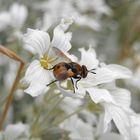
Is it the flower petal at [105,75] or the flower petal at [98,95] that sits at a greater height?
the flower petal at [105,75]

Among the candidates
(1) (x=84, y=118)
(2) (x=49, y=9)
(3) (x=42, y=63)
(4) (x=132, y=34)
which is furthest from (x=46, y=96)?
(4) (x=132, y=34)

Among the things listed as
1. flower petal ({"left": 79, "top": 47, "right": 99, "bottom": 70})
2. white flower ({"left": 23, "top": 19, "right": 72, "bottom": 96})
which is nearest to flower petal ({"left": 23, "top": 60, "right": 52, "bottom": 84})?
white flower ({"left": 23, "top": 19, "right": 72, "bottom": 96})

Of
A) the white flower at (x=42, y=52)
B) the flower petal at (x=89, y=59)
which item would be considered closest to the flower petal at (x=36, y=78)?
the white flower at (x=42, y=52)

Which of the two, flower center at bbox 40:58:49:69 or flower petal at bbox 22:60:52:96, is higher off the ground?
flower center at bbox 40:58:49:69

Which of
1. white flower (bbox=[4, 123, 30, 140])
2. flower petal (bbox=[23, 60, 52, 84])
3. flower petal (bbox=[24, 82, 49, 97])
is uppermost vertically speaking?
flower petal (bbox=[23, 60, 52, 84])

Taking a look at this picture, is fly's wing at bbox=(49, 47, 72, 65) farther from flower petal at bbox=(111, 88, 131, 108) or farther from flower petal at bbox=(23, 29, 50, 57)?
flower petal at bbox=(111, 88, 131, 108)

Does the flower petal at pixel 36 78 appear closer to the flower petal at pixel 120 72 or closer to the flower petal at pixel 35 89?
the flower petal at pixel 35 89

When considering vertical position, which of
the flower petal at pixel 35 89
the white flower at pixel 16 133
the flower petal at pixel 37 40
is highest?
the flower petal at pixel 37 40

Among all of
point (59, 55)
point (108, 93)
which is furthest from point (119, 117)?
point (59, 55)
